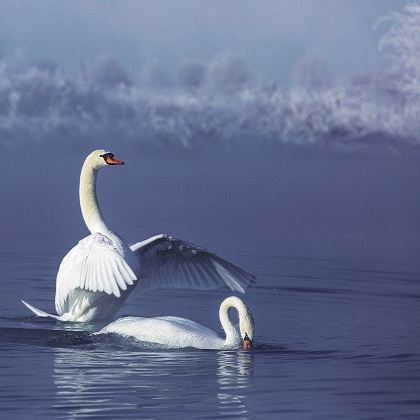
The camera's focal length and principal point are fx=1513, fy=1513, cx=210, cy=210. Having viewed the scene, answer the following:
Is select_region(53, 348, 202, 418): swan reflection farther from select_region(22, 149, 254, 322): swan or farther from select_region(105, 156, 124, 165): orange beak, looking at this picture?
select_region(105, 156, 124, 165): orange beak

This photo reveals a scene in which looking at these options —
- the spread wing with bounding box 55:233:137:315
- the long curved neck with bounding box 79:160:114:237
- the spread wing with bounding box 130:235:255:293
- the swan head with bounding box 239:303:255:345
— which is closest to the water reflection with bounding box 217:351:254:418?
the swan head with bounding box 239:303:255:345

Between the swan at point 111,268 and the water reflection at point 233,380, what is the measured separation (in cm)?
131

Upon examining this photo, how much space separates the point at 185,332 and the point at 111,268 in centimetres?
98

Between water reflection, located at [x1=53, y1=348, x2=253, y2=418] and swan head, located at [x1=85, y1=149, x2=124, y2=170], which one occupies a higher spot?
swan head, located at [x1=85, y1=149, x2=124, y2=170]

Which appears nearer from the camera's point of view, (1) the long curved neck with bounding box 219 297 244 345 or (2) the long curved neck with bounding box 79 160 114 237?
(1) the long curved neck with bounding box 219 297 244 345

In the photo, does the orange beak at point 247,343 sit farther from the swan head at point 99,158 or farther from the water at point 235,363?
the swan head at point 99,158

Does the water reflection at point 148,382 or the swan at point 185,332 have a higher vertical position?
the swan at point 185,332

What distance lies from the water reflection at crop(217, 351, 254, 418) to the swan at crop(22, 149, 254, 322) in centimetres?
131

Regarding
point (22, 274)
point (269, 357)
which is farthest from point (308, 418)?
point (22, 274)

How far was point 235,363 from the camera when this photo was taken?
14.4 metres

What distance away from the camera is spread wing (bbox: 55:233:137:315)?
1509 centimetres

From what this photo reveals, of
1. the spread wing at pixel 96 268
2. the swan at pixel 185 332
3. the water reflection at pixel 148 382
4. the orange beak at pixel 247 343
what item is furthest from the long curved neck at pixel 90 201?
the water reflection at pixel 148 382

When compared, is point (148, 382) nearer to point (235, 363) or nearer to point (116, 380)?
point (116, 380)

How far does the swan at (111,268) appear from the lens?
15.2 meters
